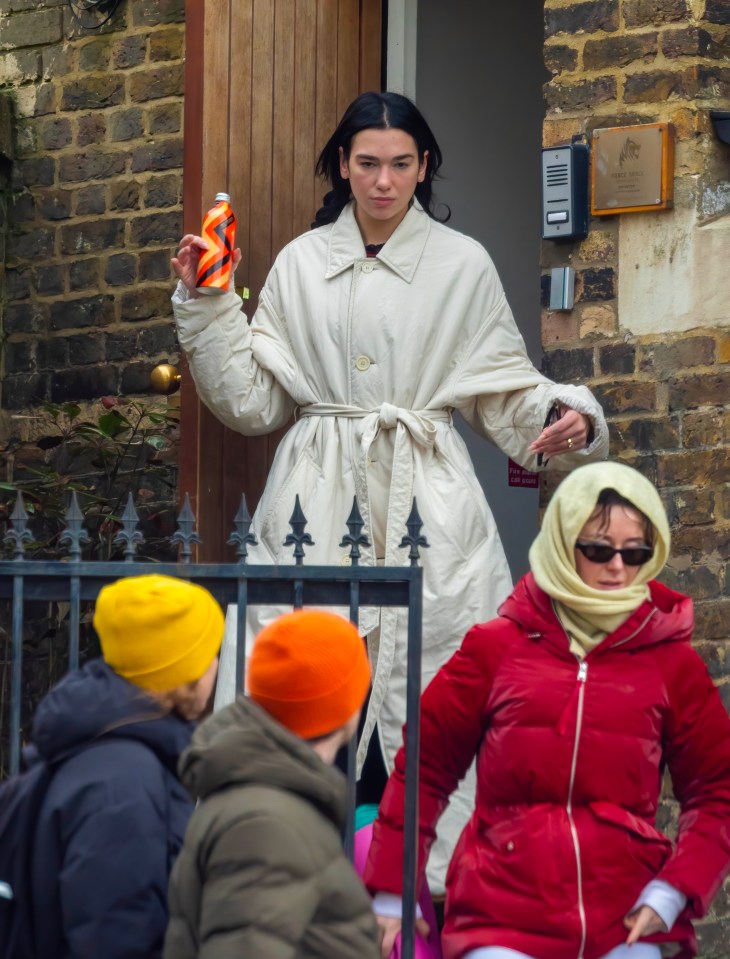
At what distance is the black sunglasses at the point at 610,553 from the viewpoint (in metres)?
3.49

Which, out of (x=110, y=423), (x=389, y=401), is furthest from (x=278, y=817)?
(x=110, y=423)

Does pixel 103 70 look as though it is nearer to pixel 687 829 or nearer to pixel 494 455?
pixel 494 455

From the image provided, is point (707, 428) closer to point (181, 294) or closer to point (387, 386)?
point (387, 386)

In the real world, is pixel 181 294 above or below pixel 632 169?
below

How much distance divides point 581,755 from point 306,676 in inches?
32.9

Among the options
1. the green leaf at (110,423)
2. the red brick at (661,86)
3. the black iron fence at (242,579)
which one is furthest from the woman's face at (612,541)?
the green leaf at (110,423)

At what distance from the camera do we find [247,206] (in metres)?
5.41

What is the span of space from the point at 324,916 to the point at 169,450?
441 cm

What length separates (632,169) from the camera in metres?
4.98

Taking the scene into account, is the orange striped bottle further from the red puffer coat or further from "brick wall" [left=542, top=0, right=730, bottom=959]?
the red puffer coat

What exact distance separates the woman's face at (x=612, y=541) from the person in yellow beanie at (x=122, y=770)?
768 mm

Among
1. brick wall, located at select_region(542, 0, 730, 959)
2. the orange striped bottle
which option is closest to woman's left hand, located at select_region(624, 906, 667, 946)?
brick wall, located at select_region(542, 0, 730, 959)

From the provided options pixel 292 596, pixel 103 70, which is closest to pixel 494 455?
pixel 103 70

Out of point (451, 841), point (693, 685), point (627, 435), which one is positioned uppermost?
point (627, 435)
